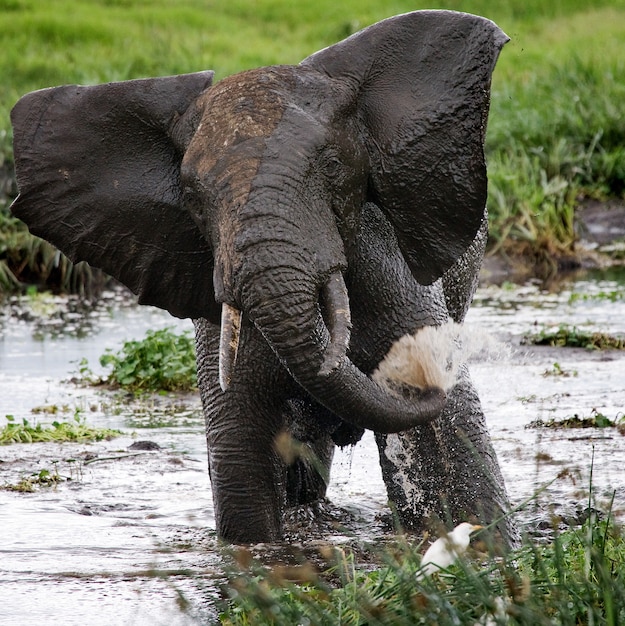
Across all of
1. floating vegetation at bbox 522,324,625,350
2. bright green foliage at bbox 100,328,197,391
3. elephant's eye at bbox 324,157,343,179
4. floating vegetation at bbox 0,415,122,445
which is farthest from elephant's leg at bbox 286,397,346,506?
floating vegetation at bbox 522,324,625,350

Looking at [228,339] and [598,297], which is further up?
[228,339]

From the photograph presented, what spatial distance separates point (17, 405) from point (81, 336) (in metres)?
2.97

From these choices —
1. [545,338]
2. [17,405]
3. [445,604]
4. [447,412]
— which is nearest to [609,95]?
[545,338]

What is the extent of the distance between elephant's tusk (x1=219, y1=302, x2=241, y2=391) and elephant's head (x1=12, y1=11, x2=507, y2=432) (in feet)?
0.04

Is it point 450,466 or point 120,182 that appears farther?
point 450,466

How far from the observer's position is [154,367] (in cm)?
987

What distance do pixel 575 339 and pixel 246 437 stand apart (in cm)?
570

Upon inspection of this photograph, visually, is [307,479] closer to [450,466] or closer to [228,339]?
[450,466]

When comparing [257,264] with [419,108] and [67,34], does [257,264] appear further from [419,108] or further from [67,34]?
[67,34]

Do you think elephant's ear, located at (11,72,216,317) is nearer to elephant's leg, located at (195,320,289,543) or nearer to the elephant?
the elephant

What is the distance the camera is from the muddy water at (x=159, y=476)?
5.29 m

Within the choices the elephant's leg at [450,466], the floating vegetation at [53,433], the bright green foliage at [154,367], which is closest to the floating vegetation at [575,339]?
the bright green foliage at [154,367]

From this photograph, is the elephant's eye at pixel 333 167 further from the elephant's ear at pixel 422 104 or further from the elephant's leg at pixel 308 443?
the elephant's leg at pixel 308 443

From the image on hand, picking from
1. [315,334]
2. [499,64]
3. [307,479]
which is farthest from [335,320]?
[499,64]
